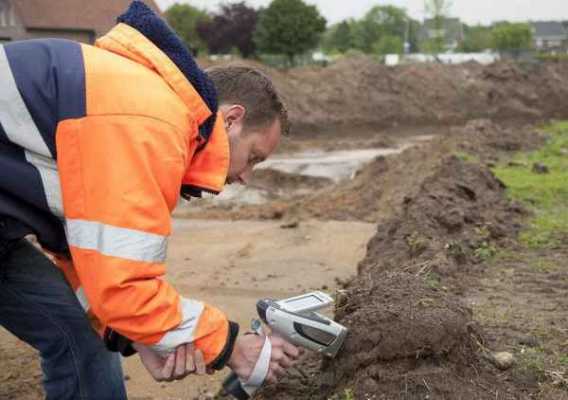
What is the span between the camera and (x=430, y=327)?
3223 millimetres

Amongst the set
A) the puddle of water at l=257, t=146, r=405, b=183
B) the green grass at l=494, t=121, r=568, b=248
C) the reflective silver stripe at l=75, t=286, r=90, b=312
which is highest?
the reflective silver stripe at l=75, t=286, r=90, b=312

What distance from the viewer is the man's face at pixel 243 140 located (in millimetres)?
2570

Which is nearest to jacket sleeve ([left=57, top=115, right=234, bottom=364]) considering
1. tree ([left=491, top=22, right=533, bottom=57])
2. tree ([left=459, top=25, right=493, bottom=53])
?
tree ([left=491, top=22, right=533, bottom=57])

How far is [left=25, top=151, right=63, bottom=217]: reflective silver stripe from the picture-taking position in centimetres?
228

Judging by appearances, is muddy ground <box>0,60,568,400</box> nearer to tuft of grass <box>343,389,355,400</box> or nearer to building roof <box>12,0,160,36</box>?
tuft of grass <box>343,389,355,400</box>

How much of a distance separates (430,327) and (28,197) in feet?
6.00

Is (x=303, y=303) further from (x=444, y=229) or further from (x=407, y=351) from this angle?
(x=444, y=229)

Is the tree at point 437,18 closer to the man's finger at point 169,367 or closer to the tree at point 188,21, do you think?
the tree at point 188,21

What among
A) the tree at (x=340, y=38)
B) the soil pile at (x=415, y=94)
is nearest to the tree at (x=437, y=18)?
the soil pile at (x=415, y=94)

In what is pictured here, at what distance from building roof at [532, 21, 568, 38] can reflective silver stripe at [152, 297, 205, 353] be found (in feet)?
315

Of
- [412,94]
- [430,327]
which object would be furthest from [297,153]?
[430,327]

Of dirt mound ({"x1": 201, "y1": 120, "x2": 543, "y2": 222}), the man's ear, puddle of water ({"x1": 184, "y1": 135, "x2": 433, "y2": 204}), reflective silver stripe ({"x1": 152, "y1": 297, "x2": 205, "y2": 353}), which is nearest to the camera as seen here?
reflective silver stripe ({"x1": 152, "y1": 297, "x2": 205, "y2": 353})

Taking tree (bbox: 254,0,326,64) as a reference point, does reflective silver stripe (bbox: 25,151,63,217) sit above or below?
below

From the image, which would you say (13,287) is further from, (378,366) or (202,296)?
(202,296)
